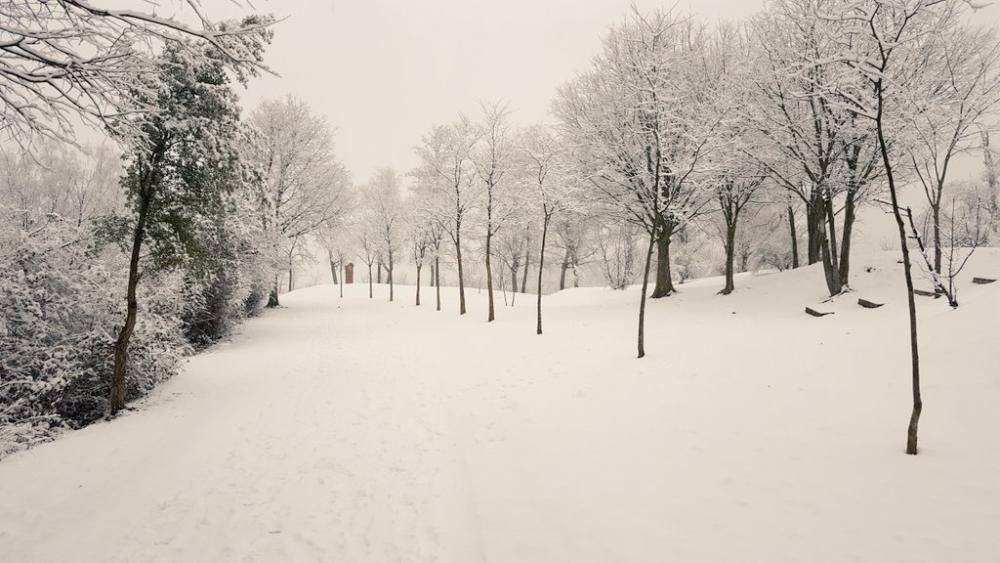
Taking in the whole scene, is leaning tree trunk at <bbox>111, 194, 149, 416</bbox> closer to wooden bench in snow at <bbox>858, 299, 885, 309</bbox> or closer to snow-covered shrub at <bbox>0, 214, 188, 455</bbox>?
snow-covered shrub at <bbox>0, 214, 188, 455</bbox>

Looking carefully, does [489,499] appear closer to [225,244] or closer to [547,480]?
[547,480]

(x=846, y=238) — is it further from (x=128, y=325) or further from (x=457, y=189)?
(x=128, y=325)

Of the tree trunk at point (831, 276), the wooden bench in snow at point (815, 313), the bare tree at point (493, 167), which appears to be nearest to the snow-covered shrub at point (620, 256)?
the bare tree at point (493, 167)

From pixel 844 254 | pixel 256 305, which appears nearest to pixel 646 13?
pixel 844 254

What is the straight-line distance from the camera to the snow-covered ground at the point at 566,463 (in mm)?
3555

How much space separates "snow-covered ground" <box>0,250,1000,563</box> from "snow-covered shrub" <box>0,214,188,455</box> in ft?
2.97

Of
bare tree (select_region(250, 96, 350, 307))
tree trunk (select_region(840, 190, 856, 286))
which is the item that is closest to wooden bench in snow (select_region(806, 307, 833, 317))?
tree trunk (select_region(840, 190, 856, 286))

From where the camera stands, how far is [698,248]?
32.2 m

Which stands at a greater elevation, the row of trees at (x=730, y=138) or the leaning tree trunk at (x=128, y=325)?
the row of trees at (x=730, y=138)

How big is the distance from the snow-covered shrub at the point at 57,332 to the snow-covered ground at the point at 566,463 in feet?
2.97

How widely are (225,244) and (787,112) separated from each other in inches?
737

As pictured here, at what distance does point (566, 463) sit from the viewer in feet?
16.4

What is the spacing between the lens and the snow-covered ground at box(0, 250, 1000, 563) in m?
3.55

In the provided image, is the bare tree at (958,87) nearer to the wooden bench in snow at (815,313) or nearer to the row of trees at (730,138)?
the row of trees at (730,138)
